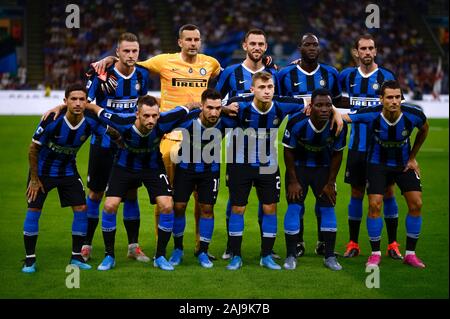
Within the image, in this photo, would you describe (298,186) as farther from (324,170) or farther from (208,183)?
(208,183)

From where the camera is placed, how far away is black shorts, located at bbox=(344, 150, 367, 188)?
855 cm

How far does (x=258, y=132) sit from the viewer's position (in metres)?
8.02

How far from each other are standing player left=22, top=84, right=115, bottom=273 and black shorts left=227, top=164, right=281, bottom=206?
1387mm

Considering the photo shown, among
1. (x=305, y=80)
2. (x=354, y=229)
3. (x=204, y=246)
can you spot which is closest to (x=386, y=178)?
(x=354, y=229)

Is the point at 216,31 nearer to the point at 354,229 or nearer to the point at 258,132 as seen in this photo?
the point at 354,229

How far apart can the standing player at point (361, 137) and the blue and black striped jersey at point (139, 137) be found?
1.93 m

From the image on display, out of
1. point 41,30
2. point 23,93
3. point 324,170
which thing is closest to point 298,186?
point 324,170

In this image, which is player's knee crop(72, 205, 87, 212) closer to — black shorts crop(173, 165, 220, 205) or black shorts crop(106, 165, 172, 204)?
black shorts crop(106, 165, 172, 204)

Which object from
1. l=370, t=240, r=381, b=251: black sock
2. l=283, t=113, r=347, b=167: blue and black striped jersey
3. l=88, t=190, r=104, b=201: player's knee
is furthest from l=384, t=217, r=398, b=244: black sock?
l=88, t=190, r=104, b=201: player's knee

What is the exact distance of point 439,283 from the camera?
7.40 metres

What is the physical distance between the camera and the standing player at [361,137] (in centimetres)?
853

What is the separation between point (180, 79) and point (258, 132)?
1156mm

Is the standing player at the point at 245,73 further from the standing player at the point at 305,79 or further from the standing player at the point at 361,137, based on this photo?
the standing player at the point at 361,137

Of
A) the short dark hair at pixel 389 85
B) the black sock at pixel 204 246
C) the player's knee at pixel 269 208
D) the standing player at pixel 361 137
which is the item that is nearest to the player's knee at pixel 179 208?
the black sock at pixel 204 246
